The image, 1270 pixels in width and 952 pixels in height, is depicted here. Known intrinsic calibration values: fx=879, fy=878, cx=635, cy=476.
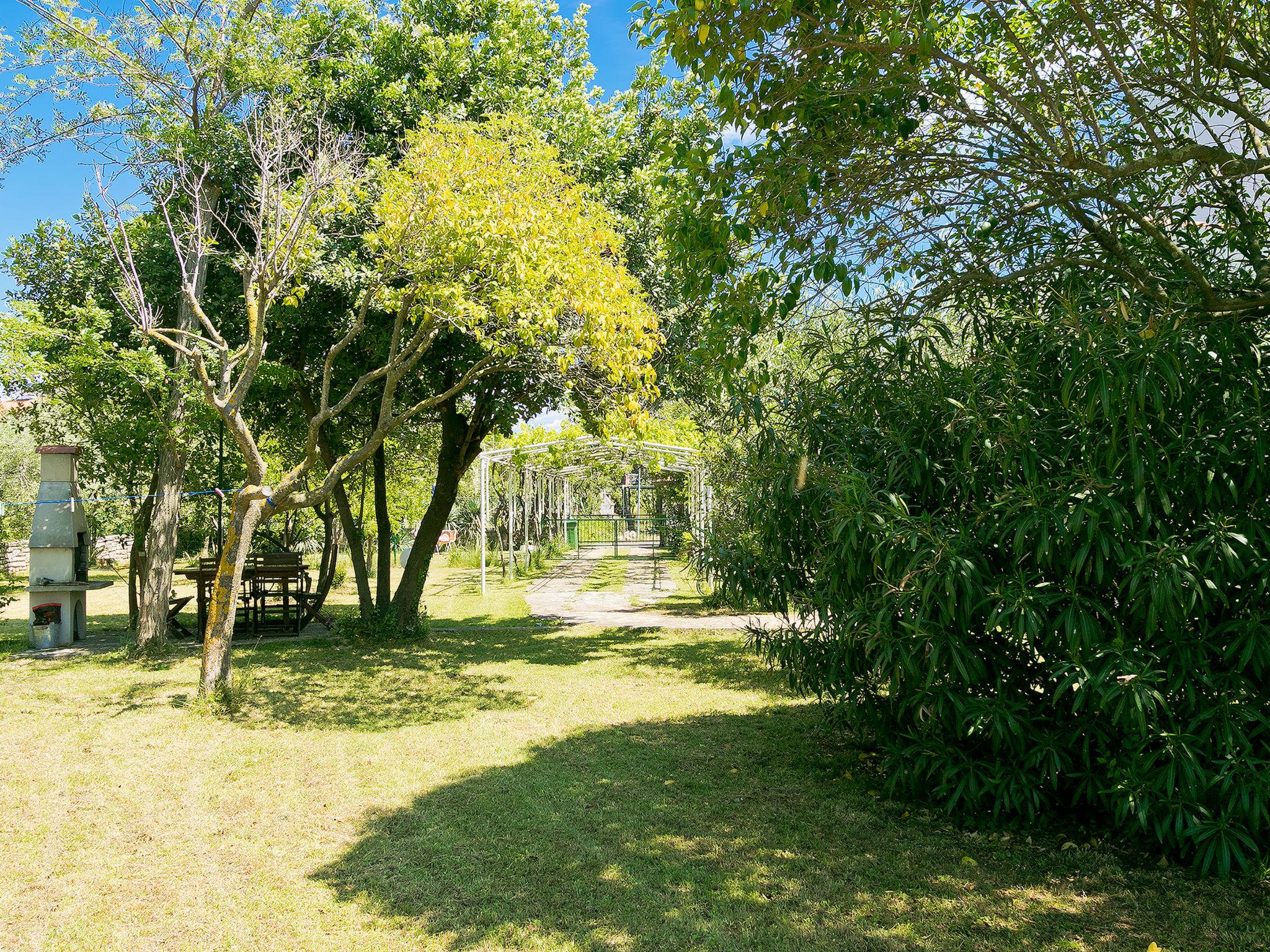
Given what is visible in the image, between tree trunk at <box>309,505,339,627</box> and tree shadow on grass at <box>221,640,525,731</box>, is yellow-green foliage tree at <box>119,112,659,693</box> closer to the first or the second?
tree shadow on grass at <box>221,640,525,731</box>

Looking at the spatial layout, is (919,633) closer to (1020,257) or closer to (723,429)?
(1020,257)

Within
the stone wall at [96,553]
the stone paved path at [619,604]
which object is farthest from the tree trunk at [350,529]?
the stone wall at [96,553]

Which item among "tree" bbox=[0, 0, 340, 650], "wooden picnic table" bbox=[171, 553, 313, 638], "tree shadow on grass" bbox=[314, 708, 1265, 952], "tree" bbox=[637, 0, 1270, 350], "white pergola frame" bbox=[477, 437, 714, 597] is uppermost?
"tree" bbox=[0, 0, 340, 650]

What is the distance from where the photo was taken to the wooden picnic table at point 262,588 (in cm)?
1044

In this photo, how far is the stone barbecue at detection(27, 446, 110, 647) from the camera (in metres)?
10.5

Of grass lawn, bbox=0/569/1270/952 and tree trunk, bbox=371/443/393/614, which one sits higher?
tree trunk, bbox=371/443/393/614

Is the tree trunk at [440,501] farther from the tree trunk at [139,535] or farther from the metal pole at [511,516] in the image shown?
the metal pole at [511,516]

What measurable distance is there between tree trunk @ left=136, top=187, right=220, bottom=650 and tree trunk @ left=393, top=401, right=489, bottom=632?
2641 mm

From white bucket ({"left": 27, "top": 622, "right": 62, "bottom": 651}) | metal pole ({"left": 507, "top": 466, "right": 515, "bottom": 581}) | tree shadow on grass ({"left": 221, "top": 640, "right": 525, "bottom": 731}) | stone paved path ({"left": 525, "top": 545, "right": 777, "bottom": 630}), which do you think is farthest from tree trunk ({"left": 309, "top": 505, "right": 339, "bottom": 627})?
metal pole ({"left": 507, "top": 466, "right": 515, "bottom": 581})

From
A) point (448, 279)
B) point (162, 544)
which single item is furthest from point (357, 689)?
point (448, 279)

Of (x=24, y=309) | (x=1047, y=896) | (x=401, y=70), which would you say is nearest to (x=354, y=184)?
(x=401, y=70)

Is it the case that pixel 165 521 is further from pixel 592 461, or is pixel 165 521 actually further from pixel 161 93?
pixel 592 461

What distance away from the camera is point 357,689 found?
8055 millimetres

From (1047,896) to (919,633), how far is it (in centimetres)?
116
